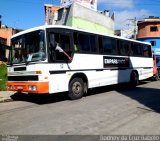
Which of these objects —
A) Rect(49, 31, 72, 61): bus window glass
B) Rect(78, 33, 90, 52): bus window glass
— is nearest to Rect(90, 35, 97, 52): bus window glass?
Rect(78, 33, 90, 52): bus window glass

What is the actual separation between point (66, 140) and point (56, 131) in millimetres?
707

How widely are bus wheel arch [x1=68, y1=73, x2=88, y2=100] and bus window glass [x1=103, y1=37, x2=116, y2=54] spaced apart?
7.14 feet

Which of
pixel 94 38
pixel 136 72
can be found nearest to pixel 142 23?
pixel 136 72

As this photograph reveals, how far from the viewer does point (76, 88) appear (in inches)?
436

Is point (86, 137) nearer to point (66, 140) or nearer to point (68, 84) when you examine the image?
point (66, 140)

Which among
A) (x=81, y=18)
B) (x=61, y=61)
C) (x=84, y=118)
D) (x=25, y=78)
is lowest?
(x=84, y=118)

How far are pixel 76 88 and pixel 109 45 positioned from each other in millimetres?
3496

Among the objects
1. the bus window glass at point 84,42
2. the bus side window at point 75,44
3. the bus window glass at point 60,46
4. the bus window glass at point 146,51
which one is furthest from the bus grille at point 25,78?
Result: the bus window glass at point 146,51

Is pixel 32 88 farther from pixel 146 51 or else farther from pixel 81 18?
pixel 81 18

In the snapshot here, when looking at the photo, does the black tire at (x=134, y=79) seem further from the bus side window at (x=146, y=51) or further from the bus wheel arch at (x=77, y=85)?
the bus wheel arch at (x=77, y=85)

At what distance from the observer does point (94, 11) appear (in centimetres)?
2898

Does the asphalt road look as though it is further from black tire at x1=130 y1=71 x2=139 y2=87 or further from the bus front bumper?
black tire at x1=130 y1=71 x2=139 y2=87

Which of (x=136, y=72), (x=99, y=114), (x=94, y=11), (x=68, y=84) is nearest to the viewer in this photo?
(x=99, y=114)

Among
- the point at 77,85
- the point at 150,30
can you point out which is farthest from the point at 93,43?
the point at 150,30
